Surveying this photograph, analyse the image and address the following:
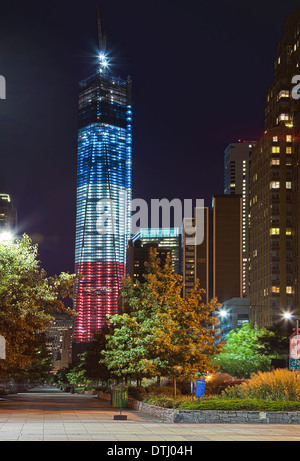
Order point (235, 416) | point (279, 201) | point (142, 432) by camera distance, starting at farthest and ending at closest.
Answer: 1. point (279, 201)
2. point (235, 416)
3. point (142, 432)

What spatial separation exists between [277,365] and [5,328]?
41.7m

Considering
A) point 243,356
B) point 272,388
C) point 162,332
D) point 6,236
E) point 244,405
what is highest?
point 6,236

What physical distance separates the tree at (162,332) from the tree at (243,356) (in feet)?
122

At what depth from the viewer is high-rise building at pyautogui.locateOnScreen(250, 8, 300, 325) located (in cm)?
15188

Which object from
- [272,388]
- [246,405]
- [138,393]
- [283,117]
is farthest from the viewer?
[283,117]

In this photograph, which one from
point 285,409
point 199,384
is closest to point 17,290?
point 199,384

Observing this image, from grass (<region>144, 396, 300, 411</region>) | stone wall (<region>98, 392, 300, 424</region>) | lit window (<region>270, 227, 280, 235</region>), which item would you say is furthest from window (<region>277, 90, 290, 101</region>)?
stone wall (<region>98, 392, 300, 424</region>)

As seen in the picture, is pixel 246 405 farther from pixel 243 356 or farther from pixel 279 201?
pixel 279 201

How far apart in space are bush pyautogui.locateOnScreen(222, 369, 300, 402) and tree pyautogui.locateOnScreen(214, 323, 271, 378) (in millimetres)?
46292

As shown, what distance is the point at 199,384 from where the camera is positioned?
3195cm

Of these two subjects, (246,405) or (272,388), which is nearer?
(246,405)

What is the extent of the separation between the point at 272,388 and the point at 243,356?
62.7 metres

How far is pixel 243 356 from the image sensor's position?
9381 centimetres

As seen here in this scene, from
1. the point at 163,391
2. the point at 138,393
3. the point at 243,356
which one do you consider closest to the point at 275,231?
the point at 243,356
